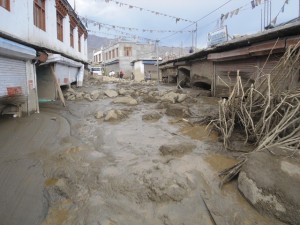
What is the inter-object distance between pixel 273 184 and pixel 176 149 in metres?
1.98

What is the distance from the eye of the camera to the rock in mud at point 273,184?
2604 millimetres

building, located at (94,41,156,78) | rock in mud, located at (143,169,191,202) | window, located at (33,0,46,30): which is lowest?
rock in mud, located at (143,169,191,202)

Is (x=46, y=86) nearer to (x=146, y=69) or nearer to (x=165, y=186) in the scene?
(x=165, y=186)

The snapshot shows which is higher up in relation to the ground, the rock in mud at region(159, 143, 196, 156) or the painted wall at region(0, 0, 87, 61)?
the painted wall at region(0, 0, 87, 61)

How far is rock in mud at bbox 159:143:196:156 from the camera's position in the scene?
4.48 m

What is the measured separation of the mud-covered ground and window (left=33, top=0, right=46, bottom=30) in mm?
5283

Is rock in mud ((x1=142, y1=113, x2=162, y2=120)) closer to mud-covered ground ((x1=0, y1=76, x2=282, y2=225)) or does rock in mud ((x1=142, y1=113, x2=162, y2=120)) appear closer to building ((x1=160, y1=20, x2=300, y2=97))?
mud-covered ground ((x1=0, y1=76, x2=282, y2=225))

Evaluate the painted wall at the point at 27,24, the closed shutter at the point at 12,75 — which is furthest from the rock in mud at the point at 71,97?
the closed shutter at the point at 12,75

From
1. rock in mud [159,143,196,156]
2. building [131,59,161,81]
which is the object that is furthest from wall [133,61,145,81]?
rock in mud [159,143,196,156]

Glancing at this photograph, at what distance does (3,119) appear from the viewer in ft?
22.8

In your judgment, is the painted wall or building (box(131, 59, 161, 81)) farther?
building (box(131, 59, 161, 81))

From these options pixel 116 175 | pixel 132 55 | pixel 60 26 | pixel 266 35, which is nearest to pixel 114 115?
pixel 116 175

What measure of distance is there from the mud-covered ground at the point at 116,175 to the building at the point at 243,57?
2.13 m

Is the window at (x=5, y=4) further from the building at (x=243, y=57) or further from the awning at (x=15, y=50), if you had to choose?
the building at (x=243, y=57)
